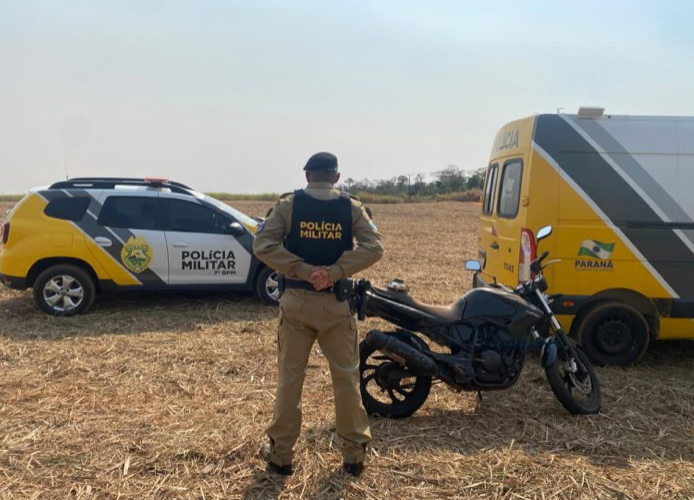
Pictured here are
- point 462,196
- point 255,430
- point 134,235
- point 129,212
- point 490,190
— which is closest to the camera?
point 255,430

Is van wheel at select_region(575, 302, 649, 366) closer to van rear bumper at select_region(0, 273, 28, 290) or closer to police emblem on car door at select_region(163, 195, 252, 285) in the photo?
police emblem on car door at select_region(163, 195, 252, 285)

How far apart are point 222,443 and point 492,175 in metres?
4.41

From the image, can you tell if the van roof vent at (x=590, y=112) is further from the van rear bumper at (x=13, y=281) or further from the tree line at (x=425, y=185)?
the tree line at (x=425, y=185)

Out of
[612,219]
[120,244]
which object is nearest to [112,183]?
[120,244]

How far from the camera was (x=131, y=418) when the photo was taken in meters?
4.46

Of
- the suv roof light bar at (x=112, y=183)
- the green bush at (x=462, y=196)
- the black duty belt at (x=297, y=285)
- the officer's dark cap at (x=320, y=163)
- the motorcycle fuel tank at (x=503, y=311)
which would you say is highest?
the green bush at (x=462, y=196)

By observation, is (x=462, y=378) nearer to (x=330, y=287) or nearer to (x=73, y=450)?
(x=330, y=287)

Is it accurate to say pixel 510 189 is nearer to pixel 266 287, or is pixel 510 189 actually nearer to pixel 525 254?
pixel 525 254

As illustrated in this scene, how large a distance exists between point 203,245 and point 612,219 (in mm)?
4970

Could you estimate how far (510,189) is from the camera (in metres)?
6.14

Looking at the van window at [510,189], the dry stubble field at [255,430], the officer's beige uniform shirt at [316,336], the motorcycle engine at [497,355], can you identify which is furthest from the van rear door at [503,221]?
the officer's beige uniform shirt at [316,336]

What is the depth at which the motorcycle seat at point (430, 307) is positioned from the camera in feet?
14.6

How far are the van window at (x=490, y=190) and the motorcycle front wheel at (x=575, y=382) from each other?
7.73 ft

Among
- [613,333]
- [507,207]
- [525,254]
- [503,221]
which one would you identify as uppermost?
[507,207]
